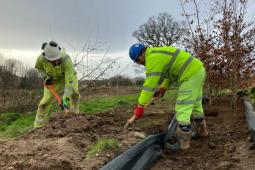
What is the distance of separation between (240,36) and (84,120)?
5.73m

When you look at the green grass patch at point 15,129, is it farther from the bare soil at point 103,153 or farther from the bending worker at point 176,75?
the bending worker at point 176,75

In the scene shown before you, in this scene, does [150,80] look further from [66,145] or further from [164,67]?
[66,145]

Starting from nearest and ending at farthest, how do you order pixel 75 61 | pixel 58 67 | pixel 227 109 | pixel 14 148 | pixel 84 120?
pixel 14 148, pixel 84 120, pixel 58 67, pixel 227 109, pixel 75 61

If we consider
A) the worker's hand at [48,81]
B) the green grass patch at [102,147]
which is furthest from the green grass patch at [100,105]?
the green grass patch at [102,147]

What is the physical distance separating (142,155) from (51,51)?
3063 mm

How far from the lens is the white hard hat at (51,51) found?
6.94m

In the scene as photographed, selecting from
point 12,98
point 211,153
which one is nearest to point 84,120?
point 211,153

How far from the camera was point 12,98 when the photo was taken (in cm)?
1430

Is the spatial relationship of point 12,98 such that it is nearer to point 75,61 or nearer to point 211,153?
point 75,61

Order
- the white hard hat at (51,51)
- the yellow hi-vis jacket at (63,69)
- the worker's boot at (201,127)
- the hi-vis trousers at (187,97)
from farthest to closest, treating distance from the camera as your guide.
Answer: the yellow hi-vis jacket at (63,69), the white hard hat at (51,51), the worker's boot at (201,127), the hi-vis trousers at (187,97)

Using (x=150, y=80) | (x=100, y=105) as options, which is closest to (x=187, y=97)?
(x=150, y=80)

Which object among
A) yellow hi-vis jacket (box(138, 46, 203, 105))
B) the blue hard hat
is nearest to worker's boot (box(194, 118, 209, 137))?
yellow hi-vis jacket (box(138, 46, 203, 105))

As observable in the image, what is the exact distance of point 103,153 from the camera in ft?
15.1

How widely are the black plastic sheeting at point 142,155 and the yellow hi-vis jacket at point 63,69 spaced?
2.15 metres
